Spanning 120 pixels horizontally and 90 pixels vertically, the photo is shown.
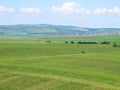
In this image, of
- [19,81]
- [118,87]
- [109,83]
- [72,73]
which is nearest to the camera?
[118,87]

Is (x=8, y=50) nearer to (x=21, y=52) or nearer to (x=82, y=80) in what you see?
(x=21, y=52)

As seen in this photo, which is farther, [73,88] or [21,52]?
[21,52]

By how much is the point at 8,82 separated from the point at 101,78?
13.1 m

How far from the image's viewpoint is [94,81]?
44.4 meters

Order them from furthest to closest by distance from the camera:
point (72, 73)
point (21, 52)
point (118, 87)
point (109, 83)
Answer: point (21, 52), point (72, 73), point (109, 83), point (118, 87)

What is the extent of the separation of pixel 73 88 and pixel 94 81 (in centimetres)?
479

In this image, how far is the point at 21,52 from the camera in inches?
3957

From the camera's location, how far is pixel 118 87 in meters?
40.1

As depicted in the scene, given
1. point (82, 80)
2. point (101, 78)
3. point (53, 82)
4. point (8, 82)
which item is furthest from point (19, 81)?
point (101, 78)

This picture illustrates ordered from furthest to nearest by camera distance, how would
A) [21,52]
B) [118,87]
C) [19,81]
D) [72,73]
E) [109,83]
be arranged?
[21,52] < [72,73] < [19,81] < [109,83] < [118,87]

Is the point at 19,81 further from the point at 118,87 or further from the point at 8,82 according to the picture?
the point at 118,87

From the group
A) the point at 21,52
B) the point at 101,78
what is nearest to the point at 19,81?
the point at 101,78

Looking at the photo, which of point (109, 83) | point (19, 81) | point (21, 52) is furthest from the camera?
point (21, 52)

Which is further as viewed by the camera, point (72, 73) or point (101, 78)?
point (72, 73)
